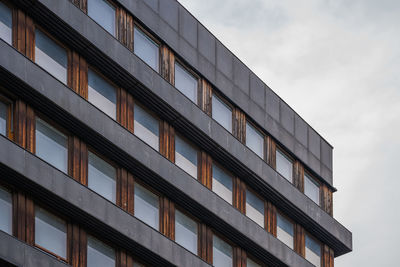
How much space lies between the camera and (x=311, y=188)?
70125 mm

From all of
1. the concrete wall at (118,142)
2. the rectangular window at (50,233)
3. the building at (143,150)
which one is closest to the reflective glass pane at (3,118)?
the building at (143,150)

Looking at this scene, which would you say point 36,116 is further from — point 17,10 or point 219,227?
point 219,227

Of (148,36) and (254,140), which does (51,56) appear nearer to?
(148,36)

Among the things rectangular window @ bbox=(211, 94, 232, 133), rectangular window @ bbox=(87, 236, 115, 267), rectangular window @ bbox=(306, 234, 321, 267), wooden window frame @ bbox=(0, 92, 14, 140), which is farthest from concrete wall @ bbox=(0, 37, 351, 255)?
rectangular window @ bbox=(87, 236, 115, 267)

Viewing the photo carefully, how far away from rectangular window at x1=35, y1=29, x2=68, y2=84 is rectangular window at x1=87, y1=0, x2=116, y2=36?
2.43 m

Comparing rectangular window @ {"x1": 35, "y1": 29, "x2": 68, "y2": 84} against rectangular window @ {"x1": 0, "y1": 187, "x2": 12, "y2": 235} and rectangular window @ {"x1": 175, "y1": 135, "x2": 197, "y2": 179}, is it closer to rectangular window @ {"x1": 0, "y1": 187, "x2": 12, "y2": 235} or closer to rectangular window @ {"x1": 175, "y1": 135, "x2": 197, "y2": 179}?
rectangular window @ {"x1": 0, "y1": 187, "x2": 12, "y2": 235}

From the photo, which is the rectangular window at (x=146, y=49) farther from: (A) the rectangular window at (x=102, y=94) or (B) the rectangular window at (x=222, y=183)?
(B) the rectangular window at (x=222, y=183)

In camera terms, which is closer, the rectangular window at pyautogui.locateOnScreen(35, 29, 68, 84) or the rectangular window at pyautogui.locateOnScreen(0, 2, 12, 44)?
the rectangular window at pyautogui.locateOnScreen(0, 2, 12, 44)

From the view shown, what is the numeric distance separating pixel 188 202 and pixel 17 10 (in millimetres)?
12023

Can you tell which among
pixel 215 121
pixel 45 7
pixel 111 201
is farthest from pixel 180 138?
pixel 45 7

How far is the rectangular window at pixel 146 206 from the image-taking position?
56688mm

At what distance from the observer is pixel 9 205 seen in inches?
1959

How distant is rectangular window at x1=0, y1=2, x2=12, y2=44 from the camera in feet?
167

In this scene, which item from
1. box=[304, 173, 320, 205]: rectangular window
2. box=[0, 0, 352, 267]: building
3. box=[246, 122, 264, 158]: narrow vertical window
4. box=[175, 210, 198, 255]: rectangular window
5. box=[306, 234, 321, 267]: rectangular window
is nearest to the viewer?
box=[0, 0, 352, 267]: building
